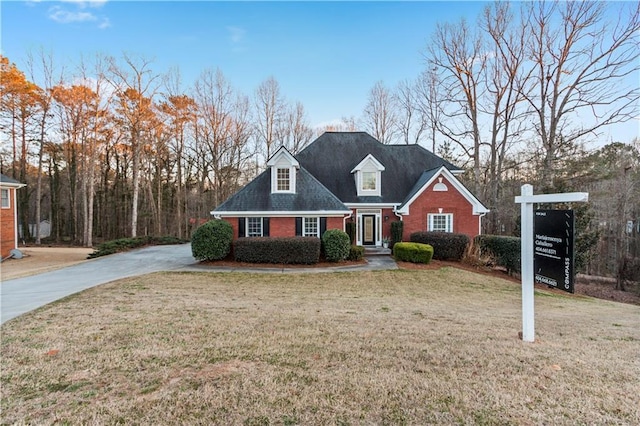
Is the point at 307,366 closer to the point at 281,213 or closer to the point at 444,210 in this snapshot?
the point at 281,213

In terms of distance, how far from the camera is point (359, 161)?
21766 millimetres

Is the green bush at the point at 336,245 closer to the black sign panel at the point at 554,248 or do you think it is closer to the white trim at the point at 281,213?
the white trim at the point at 281,213

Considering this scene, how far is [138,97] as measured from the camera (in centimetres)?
2619

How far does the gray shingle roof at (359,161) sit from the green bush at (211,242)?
26.2 feet

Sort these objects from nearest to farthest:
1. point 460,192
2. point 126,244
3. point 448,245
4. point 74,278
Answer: point 74,278
point 448,245
point 460,192
point 126,244

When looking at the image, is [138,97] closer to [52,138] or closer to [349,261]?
[52,138]

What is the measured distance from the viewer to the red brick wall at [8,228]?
19375 millimetres

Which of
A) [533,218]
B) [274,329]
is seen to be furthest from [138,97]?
[533,218]

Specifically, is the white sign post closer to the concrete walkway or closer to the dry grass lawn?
the dry grass lawn

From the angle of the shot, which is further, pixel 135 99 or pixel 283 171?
pixel 135 99

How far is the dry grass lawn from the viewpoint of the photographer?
2879mm

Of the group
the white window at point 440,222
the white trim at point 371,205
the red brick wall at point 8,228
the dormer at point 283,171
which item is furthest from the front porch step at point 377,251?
the red brick wall at point 8,228

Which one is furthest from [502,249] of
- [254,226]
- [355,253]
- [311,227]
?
[254,226]

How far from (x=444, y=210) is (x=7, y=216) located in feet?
90.6
